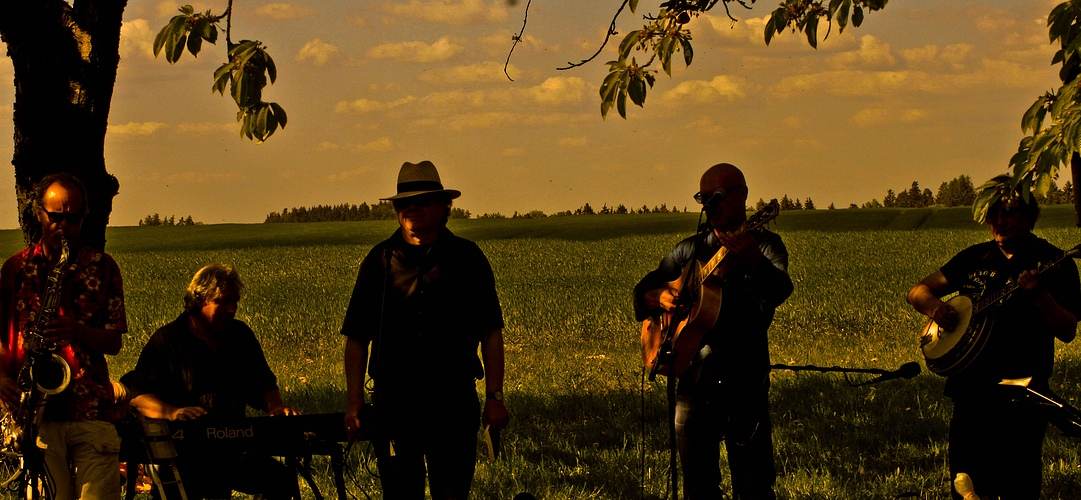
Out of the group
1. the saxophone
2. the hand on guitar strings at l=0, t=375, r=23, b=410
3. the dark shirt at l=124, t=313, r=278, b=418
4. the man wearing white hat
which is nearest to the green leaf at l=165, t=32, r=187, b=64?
the saxophone

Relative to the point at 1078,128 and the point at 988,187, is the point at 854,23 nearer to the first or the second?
the point at 988,187

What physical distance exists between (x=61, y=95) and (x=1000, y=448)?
5.86 metres

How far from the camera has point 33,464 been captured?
548cm

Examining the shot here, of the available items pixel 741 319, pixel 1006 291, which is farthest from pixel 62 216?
pixel 1006 291

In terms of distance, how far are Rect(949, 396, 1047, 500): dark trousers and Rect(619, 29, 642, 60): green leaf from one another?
8.96ft

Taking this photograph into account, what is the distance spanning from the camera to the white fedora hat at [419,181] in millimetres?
5141

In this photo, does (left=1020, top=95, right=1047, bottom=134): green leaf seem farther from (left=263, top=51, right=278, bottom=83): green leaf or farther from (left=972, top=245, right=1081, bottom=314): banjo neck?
(left=263, top=51, right=278, bottom=83): green leaf

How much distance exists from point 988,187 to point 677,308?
182cm

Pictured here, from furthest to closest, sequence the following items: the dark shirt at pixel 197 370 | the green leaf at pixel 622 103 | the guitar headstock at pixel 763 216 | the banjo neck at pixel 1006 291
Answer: the green leaf at pixel 622 103 < the dark shirt at pixel 197 370 < the banjo neck at pixel 1006 291 < the guitar headstock at pixel 763 216

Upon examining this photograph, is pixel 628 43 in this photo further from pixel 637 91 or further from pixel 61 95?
pixel 61 95

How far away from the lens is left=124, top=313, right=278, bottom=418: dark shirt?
5.84 metres

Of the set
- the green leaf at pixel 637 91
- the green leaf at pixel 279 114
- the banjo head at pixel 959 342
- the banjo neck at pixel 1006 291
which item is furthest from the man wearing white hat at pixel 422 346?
the banjo neck at pixel 1006 291

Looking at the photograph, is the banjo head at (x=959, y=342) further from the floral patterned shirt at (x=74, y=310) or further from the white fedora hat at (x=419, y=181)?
the floral patterned shirt at (x=74, y=310)

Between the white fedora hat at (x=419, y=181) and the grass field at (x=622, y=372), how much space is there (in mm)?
2036
